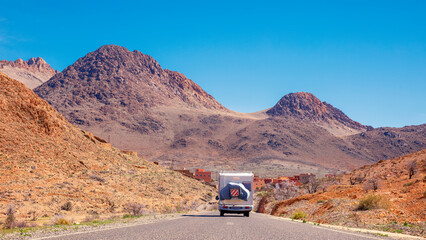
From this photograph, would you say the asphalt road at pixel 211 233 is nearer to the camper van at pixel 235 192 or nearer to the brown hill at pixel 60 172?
the camper van at pixel 235 192

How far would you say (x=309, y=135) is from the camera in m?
200

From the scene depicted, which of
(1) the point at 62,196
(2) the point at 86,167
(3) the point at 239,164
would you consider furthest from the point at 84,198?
(3) the point at 239,164

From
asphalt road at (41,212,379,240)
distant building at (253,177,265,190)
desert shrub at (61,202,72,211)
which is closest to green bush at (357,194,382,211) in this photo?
asphalt road at (41,212,379,240)

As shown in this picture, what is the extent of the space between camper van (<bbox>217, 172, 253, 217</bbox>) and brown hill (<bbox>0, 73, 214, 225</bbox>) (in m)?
11.1

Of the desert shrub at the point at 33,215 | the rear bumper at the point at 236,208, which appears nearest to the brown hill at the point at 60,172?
the desert shrub at the point at 33,215

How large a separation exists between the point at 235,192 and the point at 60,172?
24359 mm

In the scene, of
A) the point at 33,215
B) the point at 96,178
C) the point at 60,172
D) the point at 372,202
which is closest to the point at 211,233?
the point at 372,202

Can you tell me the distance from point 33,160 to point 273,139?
157 m

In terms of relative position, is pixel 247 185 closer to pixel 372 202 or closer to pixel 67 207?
pixel 372 202

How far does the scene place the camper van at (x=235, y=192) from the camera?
2695 centimetres

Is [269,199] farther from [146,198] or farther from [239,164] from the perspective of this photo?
[239,164]

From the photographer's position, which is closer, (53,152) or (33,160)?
(33,160)

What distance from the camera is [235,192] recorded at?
26.9 m

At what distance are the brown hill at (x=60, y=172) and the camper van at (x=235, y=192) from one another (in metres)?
11.1
